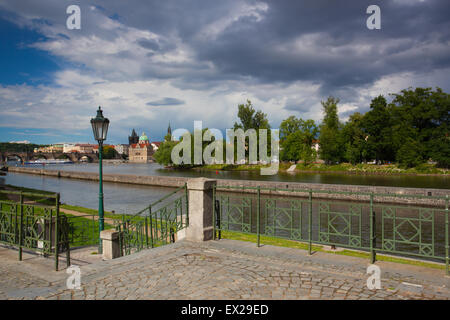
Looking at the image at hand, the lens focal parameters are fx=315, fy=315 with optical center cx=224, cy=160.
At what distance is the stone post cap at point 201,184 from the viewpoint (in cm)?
774

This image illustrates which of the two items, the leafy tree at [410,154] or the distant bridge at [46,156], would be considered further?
the distant bridge at [46,156]

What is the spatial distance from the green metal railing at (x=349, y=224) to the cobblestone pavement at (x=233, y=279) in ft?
1.58

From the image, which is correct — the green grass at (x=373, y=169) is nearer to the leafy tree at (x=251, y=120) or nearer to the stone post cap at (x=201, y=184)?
the leafy tree at (x=251, y=120)

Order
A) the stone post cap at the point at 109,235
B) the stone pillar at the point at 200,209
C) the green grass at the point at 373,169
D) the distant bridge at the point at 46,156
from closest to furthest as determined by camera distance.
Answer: the stone pillar at the point at 200,209
the stone post cap at the point at 109,235
the green grass at the point at 373,169
the distant bridge at the point at 46,156

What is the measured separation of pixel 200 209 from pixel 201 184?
660 mm

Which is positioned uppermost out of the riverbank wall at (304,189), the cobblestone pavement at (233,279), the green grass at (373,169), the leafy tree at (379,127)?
the leafy tree at (379,127)

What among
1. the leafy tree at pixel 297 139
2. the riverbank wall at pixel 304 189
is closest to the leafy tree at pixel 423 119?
the leafy tree at pixel 297 139

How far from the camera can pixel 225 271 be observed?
5730 mm

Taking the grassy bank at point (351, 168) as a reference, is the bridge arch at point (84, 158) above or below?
above

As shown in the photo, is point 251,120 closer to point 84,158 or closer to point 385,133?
point 385,133

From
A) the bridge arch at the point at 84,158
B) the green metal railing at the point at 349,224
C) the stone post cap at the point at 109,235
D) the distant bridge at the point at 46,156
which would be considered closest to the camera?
the green metal railing at the point at 349,224

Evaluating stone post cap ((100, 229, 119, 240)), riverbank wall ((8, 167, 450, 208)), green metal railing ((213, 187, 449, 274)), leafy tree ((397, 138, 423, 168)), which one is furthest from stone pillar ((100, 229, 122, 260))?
leafy tree ((397, 138, 423, 168))
